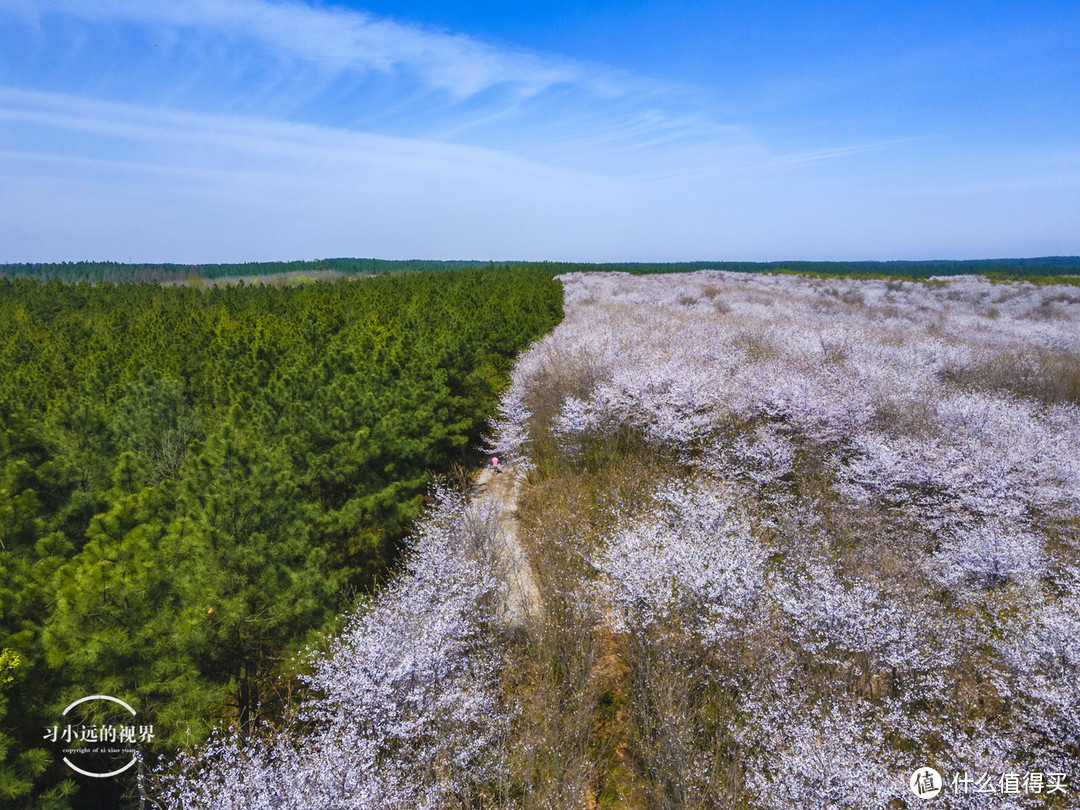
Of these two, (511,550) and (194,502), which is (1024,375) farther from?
(194,502)

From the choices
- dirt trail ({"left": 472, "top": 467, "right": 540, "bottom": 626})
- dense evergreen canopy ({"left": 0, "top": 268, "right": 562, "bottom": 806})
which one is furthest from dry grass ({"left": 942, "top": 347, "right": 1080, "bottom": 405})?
dense evergreen canopy ({"left": 0, "top": 268, "right": 562, "bottom": 806})

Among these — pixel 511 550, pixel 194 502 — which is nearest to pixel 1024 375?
pixel 511 550

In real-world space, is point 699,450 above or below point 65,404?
below

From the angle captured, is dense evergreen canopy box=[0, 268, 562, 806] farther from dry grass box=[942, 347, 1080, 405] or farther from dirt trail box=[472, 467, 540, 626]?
dry grass box=[942, 347, 1080, 405]

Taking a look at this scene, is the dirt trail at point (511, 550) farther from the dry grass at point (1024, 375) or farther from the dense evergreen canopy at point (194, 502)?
the dry grass at point (1024, 375)

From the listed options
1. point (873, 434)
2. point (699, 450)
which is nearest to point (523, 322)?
point (699, 450)

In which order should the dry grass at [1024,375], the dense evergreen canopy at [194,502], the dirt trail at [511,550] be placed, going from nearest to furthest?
the dense evergreen canopy at [194,502]
the dirt trail at [511,550]
the dry grass at [1024,375]

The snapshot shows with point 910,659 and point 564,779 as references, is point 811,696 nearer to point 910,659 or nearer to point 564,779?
point 910,659

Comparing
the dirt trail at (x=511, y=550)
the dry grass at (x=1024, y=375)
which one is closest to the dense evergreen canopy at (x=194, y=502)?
the dirt trail at (x=511, y=550)
